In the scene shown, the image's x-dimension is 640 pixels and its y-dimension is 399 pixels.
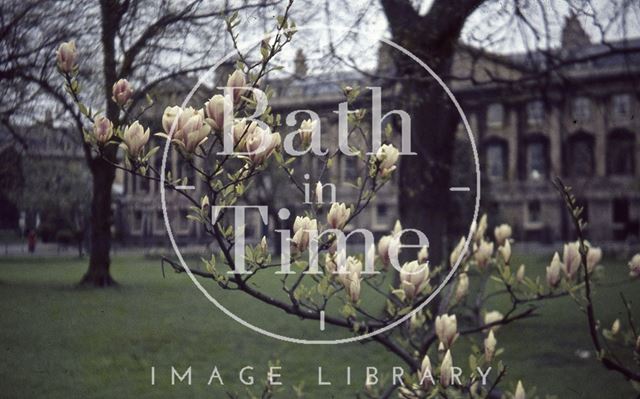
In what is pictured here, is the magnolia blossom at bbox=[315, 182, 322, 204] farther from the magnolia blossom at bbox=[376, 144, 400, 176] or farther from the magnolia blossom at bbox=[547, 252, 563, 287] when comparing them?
the magnolia blossom at bbox=[547, 252, 563, 287]

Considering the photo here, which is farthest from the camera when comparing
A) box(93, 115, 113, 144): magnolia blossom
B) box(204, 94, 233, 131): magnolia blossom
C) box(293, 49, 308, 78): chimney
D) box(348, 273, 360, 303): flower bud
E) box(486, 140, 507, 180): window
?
box(486, 140, 507, 180): window

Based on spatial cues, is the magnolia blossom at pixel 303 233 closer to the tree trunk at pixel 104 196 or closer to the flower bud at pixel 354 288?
the flower bud at pixel 354 288

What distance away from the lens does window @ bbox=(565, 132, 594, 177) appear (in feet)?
8.35

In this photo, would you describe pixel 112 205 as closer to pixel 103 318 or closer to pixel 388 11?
pixel 103 318

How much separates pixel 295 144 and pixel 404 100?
69 cm

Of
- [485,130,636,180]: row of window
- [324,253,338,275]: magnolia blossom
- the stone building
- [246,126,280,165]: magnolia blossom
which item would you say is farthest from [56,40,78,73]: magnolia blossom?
[485,130,636,180]: row of window

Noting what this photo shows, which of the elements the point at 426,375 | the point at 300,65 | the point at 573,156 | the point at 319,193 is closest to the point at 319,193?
the point at 319,193

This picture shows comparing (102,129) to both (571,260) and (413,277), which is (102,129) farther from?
(571,260)

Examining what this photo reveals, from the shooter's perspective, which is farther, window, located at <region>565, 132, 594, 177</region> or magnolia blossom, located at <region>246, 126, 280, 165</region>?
window, located at <region>565, 132, 594, 177</region>

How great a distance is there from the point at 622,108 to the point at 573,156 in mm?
256

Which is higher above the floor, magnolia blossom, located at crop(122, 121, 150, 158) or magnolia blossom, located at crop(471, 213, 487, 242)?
magnolia blossom, located at crop(122, 121, 150, 158)

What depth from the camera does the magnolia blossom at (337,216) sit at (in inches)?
50.6

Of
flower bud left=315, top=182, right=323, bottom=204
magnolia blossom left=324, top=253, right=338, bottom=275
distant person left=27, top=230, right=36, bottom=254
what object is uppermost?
flower bud left=315, top=182, right=323, bottom=204

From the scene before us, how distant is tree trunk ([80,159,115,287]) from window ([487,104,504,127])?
138 centimetres
